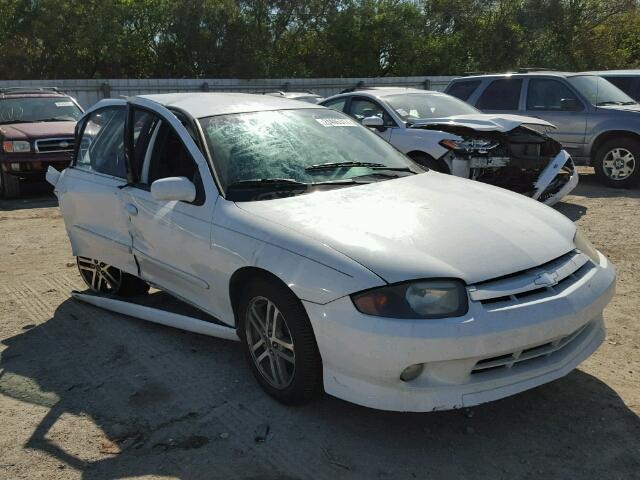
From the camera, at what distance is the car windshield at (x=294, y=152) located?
3895mm

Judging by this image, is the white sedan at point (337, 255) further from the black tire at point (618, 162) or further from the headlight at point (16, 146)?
the black tire at point (618, 162)

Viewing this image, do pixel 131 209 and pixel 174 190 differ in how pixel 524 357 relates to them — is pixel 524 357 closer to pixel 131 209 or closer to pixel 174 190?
pixel 174 190

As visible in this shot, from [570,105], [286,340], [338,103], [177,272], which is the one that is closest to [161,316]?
[177,272]

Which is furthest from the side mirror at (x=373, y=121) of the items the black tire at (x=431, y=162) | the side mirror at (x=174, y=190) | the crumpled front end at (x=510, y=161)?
the side mirror at (x=174, y=190)

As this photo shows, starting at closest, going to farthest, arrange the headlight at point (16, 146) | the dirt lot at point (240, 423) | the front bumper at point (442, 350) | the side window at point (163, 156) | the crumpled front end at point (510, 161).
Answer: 1. the front bumper at point (442, 350)
2. the dirt lot at point (240, 423)
3. the side window at point (163, 156)
4. the crumpled front end at point (510, 161)
5. the headlight at point (16, 146)

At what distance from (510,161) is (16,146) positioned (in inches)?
294

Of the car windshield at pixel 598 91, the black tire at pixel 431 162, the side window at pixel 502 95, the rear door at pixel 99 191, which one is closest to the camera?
the rear door at pixel 99 191

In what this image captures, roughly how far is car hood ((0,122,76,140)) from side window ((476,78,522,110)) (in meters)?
6.86

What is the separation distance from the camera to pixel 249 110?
4391 millimetres

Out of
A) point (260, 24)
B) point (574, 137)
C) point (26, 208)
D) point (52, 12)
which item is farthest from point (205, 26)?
point (574, 137)

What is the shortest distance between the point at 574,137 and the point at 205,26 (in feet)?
51.0

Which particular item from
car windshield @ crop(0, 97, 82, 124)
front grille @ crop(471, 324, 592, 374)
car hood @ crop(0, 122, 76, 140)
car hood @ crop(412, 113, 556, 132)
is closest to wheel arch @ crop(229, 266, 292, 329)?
front grille @ crop(471, 324, 592, 374)

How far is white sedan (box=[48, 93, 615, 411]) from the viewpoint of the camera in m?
2.90

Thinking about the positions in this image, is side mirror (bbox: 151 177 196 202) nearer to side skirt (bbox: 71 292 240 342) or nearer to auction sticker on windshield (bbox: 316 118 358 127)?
side skirt (bbox: 71 292 240 342)
